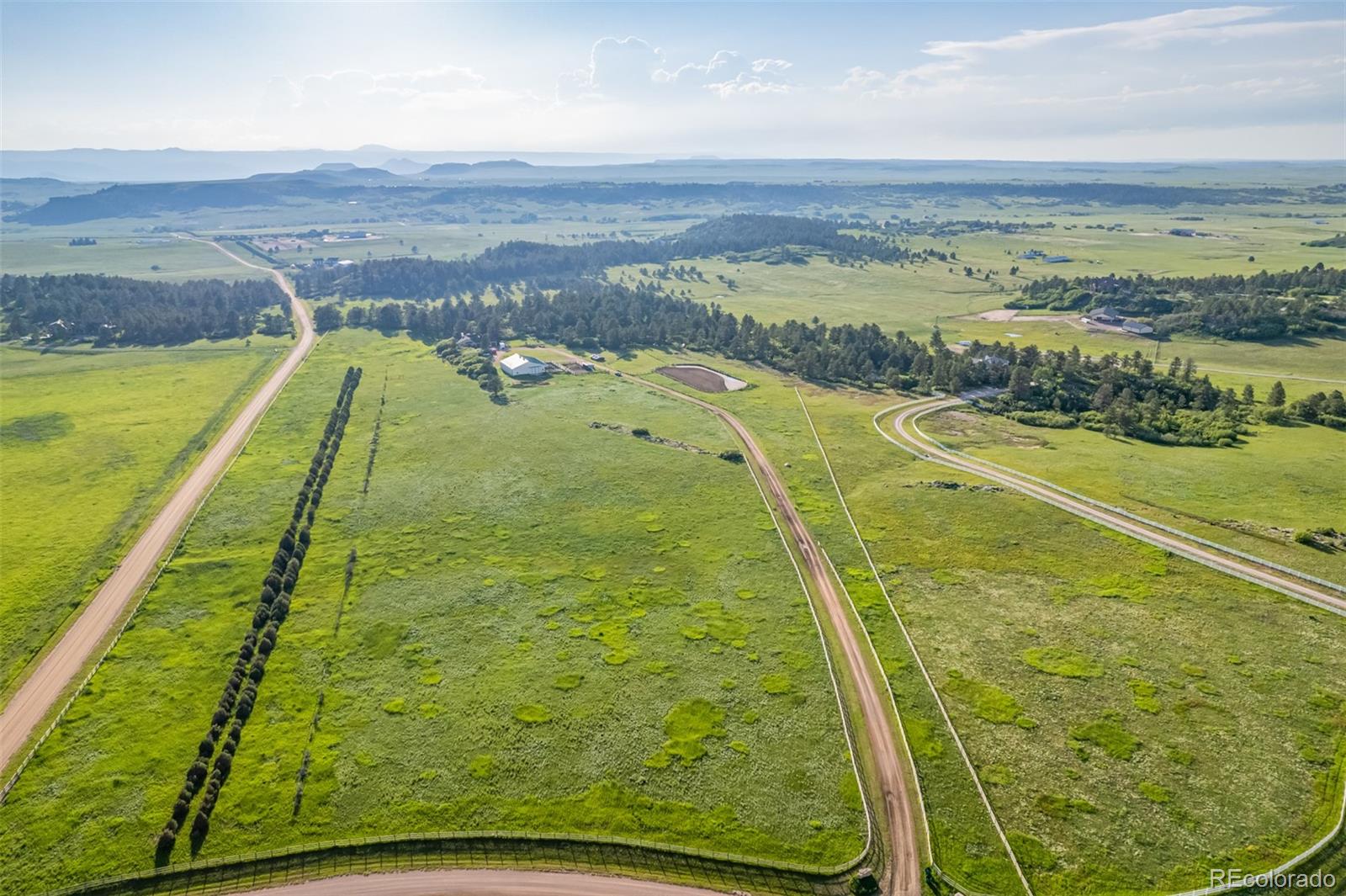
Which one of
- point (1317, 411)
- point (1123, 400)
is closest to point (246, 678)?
point (1123, 400)

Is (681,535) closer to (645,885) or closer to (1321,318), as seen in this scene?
(645,885)

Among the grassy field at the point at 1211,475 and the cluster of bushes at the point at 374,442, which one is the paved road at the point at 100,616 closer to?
the cluster of bushes at the point at 374,442

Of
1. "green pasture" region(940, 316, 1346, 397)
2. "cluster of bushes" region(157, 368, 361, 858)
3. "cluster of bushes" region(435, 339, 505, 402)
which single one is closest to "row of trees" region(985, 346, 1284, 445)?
"green pasture" region(940, 316, 1346, 397)

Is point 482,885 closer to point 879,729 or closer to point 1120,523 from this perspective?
point 879,729

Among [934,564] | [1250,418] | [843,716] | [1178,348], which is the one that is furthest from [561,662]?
[1178,348]

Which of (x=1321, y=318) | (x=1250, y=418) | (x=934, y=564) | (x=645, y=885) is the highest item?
(x=1321, y=318)
